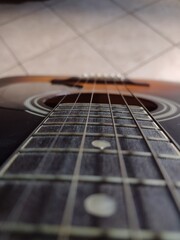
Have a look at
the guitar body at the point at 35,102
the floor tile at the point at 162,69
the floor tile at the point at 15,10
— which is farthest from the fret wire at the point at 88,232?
the floor tile at the point at 15,10

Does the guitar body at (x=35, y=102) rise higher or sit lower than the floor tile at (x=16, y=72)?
lower

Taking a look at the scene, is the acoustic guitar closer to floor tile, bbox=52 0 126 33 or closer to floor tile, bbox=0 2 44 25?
floor tile, bbox=52 0 126 33

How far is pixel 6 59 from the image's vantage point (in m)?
1.59

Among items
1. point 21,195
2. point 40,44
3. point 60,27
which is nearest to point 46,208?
point 21,195

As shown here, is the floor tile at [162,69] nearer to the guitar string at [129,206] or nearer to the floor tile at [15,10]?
the floor tile at [15,10]

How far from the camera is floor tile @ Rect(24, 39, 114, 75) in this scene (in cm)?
152

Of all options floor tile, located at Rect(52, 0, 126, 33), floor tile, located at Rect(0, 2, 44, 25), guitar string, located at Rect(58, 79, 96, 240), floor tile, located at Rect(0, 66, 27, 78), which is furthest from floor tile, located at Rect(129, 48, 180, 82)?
guitar string, located at Rect(58, 79, 96, 240)

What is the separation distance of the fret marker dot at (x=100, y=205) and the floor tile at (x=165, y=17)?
148 cm

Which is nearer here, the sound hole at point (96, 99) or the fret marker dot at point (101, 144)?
the fret marker dot at point (101, 144)

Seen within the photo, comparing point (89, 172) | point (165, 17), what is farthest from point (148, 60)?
point (89, 172)

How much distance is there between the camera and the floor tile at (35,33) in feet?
5.38

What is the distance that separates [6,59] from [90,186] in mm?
1379

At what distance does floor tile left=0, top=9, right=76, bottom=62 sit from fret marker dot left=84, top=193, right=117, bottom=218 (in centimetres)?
137

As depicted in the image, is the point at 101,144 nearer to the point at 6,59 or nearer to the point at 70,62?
the point at 70,62
